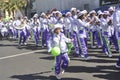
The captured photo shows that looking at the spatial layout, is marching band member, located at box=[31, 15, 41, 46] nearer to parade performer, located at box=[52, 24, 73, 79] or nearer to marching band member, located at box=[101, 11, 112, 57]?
marching band member, located at box=[101, 11, 112, 57]

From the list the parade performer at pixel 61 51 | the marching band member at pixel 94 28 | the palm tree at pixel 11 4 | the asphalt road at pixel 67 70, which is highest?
the palm tree at pixel 11 4

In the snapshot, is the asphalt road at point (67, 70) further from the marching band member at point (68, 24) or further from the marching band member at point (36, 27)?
the marching band member at point (36, 27)

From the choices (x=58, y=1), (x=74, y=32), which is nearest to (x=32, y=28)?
(x=74, y=32)

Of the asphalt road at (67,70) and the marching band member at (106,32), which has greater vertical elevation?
the marching band member at (106,32)

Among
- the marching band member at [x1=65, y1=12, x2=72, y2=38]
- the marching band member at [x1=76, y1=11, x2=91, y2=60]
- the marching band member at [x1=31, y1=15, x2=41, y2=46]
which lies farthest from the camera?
the marching band member at [x1=31, y1=15, x2=41, y2=46]

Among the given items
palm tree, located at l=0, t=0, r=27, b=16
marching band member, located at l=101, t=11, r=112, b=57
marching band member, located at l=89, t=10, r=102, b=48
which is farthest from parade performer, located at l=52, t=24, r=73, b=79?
palm tree, located at l=0, t=0, r=27, b=16

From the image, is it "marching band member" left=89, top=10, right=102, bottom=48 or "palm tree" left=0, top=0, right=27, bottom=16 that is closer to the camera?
"marching band member" left=89, top=10, right=102, bottom=48

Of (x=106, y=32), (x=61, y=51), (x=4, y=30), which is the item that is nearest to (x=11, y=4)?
(x=4, y=30)

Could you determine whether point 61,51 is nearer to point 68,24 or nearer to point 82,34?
point 82,34

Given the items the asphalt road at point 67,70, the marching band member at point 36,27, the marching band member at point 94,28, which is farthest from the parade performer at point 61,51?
the marching band member at point 36,27

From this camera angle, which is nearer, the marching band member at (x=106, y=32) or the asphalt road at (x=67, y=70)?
the asphalt road at (x=67, y=70)

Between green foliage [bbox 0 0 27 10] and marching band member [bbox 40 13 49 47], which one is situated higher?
green foliage [bbox 0 0 27 10]

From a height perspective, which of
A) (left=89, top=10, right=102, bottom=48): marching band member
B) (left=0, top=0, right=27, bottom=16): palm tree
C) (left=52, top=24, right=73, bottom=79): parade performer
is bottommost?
(left=52, top=24, right=73, bottom=79): parade performer

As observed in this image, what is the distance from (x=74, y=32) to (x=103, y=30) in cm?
125
